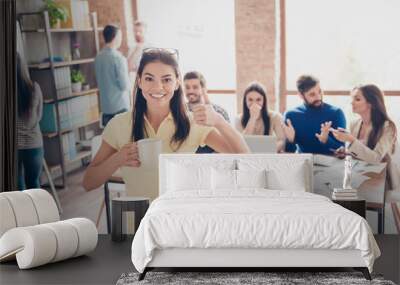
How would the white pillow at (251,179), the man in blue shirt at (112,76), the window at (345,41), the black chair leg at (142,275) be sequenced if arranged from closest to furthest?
the black chair leg at (142,275), the white pillow at (251,179), the window at (345,41), the man in blue shirt at (112,76)

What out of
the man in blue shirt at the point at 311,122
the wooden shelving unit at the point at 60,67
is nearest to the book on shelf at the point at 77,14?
the wooden shelving unit at the point at 60,67

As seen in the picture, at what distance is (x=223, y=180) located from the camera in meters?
7.42

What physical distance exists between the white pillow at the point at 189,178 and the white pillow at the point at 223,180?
0.08m

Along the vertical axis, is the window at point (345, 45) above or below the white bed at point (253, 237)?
above

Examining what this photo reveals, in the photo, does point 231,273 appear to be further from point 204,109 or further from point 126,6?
point 126,6

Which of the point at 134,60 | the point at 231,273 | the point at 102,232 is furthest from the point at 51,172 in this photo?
the point at 231,273

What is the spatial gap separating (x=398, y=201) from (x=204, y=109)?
2.25 m

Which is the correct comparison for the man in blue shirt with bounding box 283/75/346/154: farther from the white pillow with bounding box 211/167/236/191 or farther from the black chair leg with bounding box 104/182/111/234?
the black chair leg with bounding box 104/182/111/234

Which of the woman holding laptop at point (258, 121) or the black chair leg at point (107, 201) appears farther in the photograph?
the black chair leg at point (107, 201)

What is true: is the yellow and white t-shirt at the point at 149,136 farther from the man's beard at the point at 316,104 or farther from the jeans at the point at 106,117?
the man's beard at the point at 316,104

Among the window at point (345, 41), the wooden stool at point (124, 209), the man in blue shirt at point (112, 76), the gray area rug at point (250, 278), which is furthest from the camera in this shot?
the man in blue shirt at point (112, 76)

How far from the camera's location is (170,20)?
8164 mm

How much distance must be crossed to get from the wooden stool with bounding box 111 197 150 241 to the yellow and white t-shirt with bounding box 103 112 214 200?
54 cm

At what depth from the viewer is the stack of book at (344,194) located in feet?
24.9
